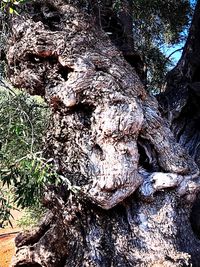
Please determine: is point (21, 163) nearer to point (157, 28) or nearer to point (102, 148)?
point (102, 148)

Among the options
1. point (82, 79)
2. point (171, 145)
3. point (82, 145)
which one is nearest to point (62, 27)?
point (82, 79)

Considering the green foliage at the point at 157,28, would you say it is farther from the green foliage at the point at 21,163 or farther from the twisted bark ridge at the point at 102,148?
the green foliage at the point at 21,163

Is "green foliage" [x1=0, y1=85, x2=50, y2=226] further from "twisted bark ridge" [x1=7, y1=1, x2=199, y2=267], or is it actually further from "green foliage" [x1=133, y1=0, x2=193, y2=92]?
"green foliage" [x1=133, y1=0, x2=193, y2=92]

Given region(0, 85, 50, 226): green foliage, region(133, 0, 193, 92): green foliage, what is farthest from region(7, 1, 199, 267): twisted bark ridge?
region(133, 0, 193, 92): green foliage

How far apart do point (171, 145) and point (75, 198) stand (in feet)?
3.44

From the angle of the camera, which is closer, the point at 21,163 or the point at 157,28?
the point at 21,163

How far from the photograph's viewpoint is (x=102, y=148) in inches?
128

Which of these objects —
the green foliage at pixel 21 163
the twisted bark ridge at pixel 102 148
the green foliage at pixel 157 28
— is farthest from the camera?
the green foliage at pixel 157 28

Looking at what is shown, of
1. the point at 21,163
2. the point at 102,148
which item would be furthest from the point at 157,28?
the point at 21,163

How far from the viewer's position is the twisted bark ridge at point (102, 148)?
317cm

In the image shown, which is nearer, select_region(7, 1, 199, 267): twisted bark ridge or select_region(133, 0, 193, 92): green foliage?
select_region(7, 1, 199, 267): twisted bark ridge

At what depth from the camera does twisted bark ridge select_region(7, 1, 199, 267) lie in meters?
3.17

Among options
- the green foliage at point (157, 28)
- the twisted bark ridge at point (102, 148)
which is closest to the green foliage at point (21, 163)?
the twisted bark ridge at point (102, 148)

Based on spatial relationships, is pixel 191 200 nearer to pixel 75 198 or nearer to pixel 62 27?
pixel 75 198
